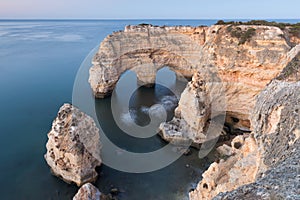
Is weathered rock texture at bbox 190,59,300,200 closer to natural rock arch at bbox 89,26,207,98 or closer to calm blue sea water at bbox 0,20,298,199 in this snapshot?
calm blue sea water at bbox 0,20,298,199

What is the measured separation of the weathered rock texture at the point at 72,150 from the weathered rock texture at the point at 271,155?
6015mm

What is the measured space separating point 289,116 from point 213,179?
4.79 metres

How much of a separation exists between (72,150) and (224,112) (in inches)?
449

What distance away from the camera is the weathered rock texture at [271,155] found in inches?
137

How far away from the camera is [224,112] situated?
18.3m

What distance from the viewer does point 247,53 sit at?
15.7 metres

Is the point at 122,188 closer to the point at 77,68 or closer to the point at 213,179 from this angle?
the point at 213,179

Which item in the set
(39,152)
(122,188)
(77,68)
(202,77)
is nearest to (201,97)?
(202,77)


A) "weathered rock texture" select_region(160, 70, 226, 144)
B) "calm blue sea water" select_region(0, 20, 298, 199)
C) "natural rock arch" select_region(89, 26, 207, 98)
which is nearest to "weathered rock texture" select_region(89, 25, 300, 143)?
"weathered rock texture" select_region(160, 70, 226, 144)

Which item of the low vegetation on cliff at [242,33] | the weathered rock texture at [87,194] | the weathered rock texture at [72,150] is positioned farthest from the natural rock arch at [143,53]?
the weathered rock texture at [87,194]

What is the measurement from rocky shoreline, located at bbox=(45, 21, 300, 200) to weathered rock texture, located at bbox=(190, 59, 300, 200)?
14mm

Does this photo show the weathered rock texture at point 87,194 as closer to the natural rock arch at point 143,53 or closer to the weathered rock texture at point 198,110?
the weathered rock texture at point 198,110

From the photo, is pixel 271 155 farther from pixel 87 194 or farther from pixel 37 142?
pixel 37 142

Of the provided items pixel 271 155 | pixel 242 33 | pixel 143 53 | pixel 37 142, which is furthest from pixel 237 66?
pixel 37 142
